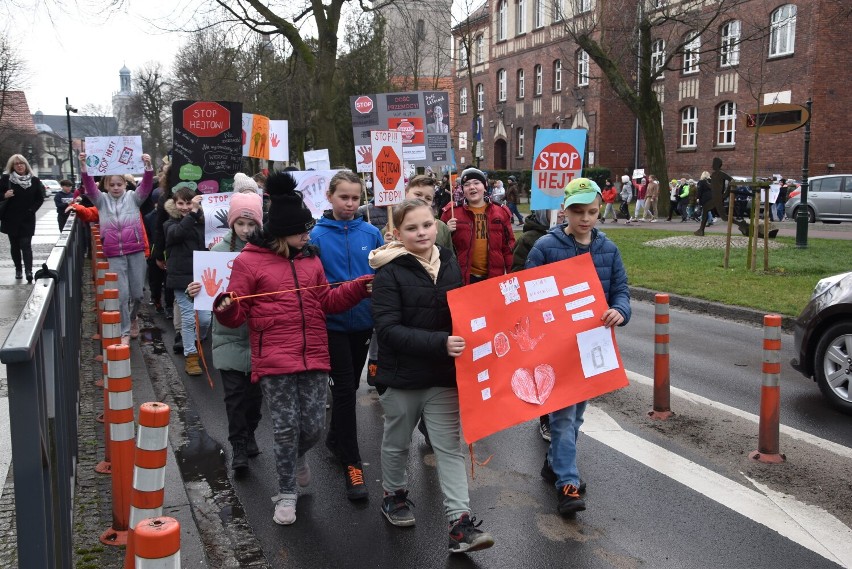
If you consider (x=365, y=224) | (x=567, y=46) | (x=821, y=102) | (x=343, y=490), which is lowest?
(x=343, y=490)

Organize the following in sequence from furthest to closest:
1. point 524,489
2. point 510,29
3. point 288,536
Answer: point 510,29, point 524,489, point 288,536

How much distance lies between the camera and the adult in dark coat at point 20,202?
13672 millimetres

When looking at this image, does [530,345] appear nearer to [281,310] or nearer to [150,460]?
[281,310]

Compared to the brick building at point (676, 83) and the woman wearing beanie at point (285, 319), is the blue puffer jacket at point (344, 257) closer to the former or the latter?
the woman wearing beanie at point (285, 319)

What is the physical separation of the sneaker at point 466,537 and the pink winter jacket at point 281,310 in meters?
1.19

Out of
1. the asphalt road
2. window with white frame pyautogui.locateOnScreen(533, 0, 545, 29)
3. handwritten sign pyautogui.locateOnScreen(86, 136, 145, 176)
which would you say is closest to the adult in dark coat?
handwritten sign pyautogui.locateOnScreen(86, 136, 145, 176)

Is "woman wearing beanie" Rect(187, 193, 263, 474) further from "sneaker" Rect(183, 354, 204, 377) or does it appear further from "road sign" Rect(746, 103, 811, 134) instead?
Result: "road sign" Rect(746, 103, 811, 134)

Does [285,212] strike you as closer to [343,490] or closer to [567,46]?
[343,490]

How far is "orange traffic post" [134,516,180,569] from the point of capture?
7.22ft

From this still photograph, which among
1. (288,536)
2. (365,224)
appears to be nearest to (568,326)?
(365,224)

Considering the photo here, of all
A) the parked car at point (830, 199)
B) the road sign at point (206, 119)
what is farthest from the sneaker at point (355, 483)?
the parked car at point (830, 199)

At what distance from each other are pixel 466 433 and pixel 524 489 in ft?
3.66

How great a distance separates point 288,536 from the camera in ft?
15.3

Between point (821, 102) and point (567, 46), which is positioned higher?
point (567, 46)
